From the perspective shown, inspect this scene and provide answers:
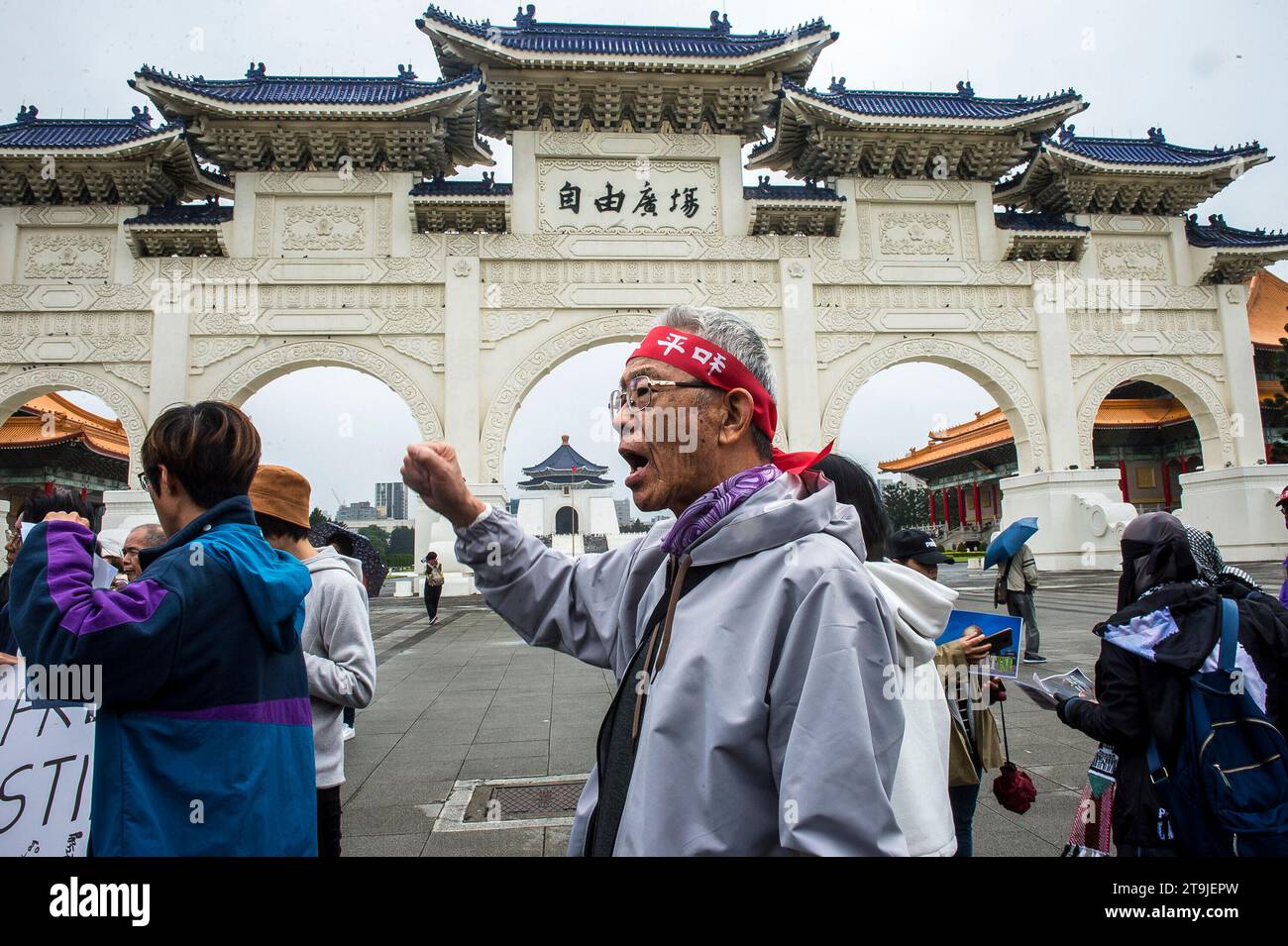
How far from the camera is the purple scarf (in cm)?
109

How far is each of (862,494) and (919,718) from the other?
1.93ft

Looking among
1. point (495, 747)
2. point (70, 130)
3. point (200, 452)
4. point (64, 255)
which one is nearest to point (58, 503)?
point (200, 452)

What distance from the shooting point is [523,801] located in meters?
3.28

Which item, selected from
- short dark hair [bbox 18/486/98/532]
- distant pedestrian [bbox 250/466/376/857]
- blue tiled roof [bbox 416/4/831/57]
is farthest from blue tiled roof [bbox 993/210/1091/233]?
short dark hair [bbox 18/486/98/532]

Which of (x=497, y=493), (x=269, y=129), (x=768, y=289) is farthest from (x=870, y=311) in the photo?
(x=269, y=129)

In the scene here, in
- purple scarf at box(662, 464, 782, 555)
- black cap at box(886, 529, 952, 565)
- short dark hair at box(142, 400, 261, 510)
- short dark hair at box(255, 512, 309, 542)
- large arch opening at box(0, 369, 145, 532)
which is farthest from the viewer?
large arch opening at box(0, 369, 145, 532)

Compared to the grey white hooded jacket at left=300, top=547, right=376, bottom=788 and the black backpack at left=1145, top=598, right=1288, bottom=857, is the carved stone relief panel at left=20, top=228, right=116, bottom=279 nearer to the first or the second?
the grey white hooded jacket at left=300, top=547, right=376, bottom=788

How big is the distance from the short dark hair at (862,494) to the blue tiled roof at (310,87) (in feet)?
47.8

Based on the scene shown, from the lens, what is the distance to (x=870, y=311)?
596 inches

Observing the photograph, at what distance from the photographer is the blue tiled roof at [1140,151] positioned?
51.9 ft

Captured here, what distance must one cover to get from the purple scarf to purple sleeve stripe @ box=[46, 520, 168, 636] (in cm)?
90

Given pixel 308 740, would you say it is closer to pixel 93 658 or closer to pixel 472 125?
pixel 93 658
